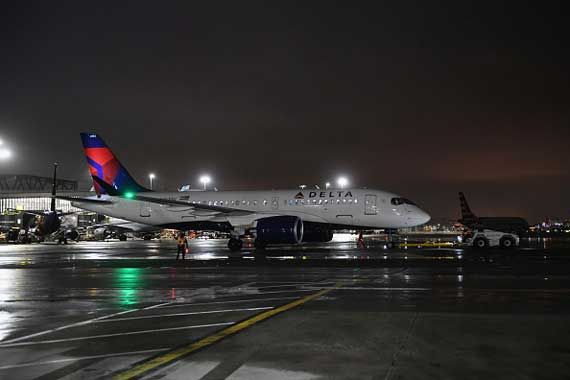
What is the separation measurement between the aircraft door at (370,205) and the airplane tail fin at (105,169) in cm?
1861

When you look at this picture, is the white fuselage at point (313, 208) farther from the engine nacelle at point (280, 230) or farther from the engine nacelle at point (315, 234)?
the engine nacelle at point (280, 230)

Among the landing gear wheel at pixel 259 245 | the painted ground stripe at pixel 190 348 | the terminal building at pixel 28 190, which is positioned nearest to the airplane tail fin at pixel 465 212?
the landing gear wheel at pixel 259 245

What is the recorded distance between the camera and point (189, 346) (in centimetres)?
834

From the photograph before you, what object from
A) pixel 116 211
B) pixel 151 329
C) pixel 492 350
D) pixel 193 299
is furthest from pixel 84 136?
pixel 492 350

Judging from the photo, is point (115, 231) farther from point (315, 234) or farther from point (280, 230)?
point (280, 230)

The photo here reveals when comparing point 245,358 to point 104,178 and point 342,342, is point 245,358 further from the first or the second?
point 104,178

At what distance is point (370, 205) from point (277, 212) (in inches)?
254

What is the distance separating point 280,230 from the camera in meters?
36.2

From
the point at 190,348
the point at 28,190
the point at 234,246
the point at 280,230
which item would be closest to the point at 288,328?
the point at 190,348

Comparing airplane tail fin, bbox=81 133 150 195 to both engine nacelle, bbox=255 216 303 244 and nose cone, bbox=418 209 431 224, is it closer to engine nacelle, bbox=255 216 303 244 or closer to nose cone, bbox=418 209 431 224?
engine nacelle, bbox=255 216 303 244

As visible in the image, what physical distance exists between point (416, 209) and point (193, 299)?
2769cm

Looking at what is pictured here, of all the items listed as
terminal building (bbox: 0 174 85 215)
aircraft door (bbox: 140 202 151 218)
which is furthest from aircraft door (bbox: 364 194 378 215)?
terminal building (bbox: 0 174 85 215)

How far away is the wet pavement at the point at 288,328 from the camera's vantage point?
7.09 m

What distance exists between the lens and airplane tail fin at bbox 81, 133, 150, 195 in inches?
1799
